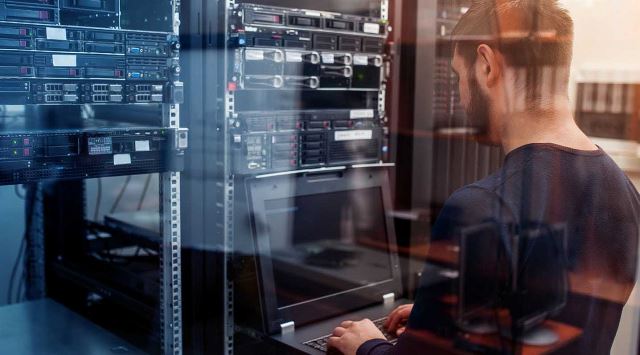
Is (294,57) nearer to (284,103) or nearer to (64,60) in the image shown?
(284,103)

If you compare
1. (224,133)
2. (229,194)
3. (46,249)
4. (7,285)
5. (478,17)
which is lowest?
(7,285)

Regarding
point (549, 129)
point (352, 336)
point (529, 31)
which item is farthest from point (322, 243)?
point (529, 31)

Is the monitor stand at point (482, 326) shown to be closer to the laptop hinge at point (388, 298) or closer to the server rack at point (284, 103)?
the server rack at point (284, 103)

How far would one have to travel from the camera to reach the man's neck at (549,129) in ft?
4.00

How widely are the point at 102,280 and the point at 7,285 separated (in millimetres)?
649

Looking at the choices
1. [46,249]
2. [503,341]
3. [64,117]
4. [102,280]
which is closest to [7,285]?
[46,249]

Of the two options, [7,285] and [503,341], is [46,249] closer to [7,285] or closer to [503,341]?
[7,285]

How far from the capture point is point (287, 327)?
1.81 metres

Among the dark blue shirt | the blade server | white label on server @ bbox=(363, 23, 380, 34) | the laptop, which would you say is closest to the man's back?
the dark blue shirt

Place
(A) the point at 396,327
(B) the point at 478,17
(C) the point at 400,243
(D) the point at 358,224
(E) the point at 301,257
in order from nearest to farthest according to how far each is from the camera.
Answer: (B) the point at 478,17
(A) the point at 396,327
(E) the point at 301,257
(D) the point at 358,224
(C) the point at 400,243

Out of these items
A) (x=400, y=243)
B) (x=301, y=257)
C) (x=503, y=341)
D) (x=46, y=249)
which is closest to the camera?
(x=503, y=341)

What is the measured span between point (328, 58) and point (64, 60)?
28.5 inches

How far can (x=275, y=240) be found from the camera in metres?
1.84

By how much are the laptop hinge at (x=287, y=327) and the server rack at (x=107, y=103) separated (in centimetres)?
25
